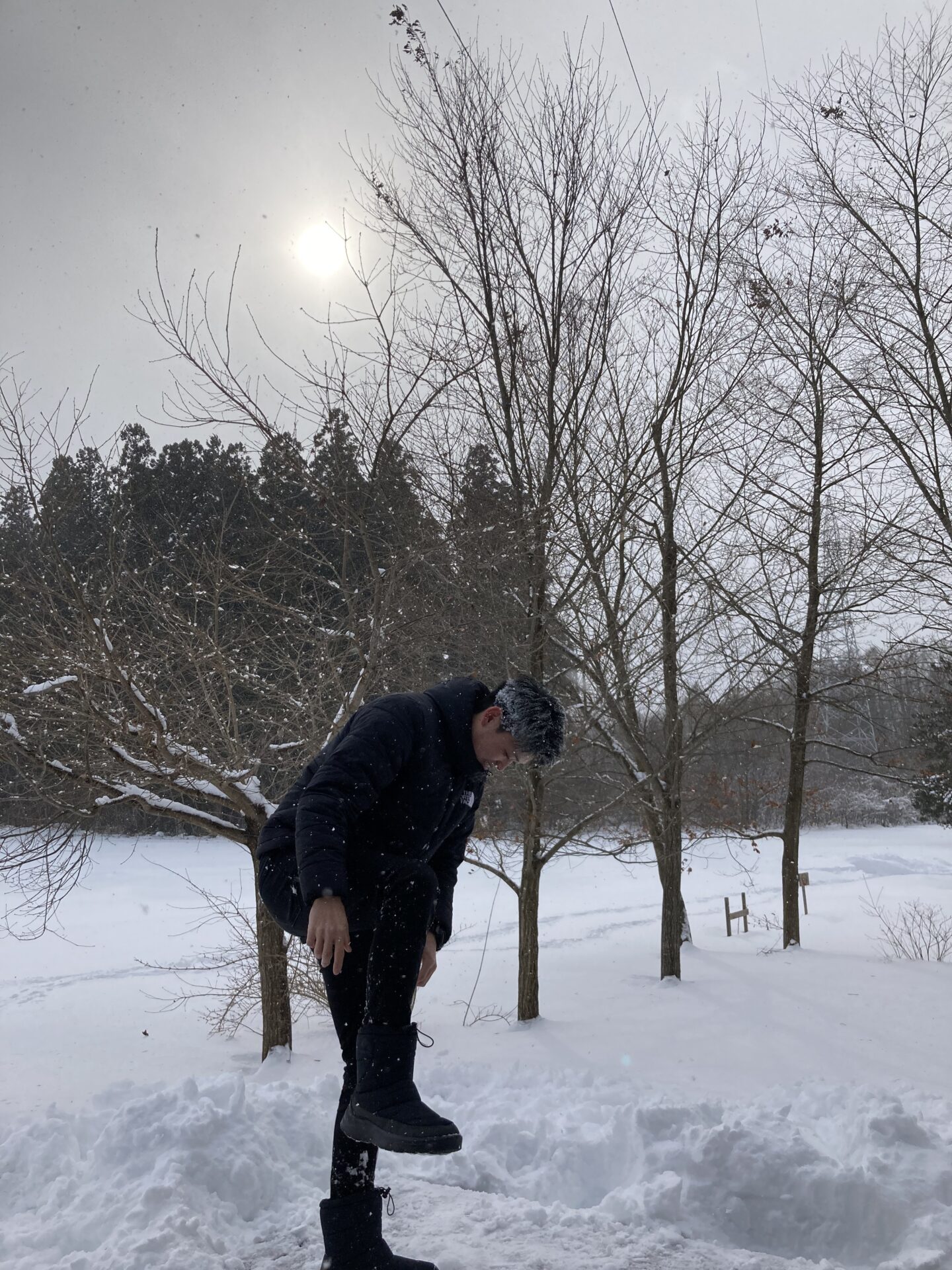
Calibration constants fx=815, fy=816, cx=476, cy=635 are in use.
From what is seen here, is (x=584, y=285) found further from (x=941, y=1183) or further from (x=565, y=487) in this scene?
(x=941, y=1183)

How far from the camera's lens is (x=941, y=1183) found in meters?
2.85

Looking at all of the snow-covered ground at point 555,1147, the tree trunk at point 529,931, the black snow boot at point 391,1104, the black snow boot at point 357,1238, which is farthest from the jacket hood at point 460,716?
the tree trunk at point 529,931

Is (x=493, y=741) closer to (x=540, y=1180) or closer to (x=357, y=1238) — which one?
(x=357, y=1238)

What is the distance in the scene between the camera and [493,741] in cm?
236

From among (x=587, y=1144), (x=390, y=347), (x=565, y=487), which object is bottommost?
(x=587, y=1144)

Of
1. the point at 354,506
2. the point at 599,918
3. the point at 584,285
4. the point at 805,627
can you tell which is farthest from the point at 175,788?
the point at 599,918

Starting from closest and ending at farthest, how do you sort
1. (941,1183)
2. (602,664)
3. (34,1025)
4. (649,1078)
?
1. (941,1183)
2. (649,1078)
3. (602,664)
4. (34,1025)

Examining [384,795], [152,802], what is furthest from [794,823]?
[384,795]

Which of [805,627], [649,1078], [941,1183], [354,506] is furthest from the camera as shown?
[805,627]

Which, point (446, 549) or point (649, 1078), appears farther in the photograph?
point (446, 549)

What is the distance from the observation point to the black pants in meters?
2.14

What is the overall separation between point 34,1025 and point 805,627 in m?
10.8

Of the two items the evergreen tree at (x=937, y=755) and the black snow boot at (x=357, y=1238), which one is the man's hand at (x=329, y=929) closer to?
the black snow boot at (x=357, y=1238)

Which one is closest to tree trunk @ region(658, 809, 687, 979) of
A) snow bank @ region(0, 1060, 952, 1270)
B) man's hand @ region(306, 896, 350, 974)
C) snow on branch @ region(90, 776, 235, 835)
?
snow on branch @ region(90, 776, 235, 835)
